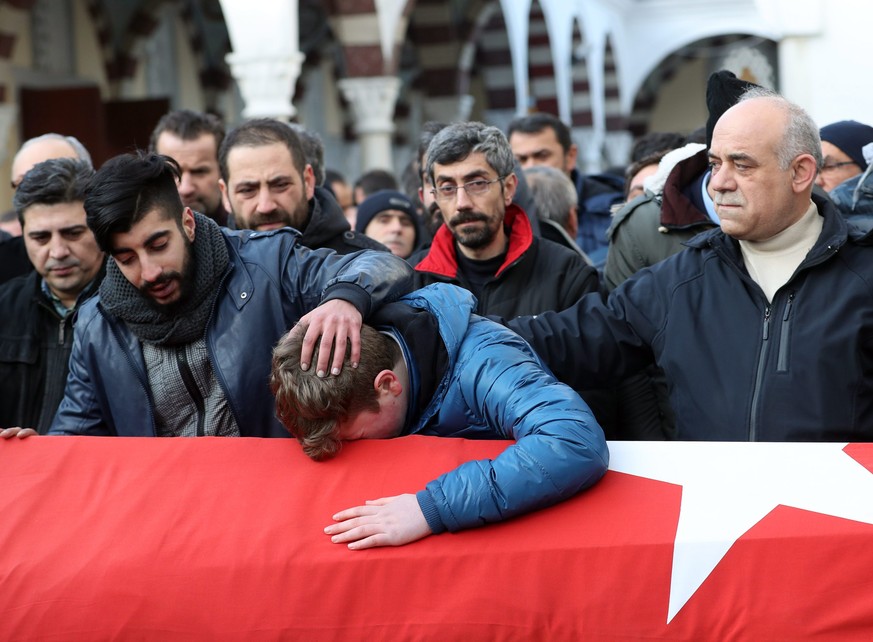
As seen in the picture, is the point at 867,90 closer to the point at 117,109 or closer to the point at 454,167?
the point at 454,167

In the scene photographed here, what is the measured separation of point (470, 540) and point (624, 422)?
1571 millimetres

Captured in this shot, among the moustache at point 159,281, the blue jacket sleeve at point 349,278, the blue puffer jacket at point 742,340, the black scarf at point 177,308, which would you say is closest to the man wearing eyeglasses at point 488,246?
the blue puffer jacket at point 742,340

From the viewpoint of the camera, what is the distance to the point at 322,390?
2463 mm

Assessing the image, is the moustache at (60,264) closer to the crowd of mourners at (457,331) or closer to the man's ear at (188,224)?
the crowd of mourners at (457,331)

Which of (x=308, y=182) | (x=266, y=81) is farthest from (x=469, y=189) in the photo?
(x=266, y=81)

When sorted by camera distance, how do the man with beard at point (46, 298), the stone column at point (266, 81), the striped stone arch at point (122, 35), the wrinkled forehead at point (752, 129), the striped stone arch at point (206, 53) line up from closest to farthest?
the wrinkled forehead at point (752, 129)
the man with beard at point (46, 298)
the stone column at point (266, 81)
the striped stone arch at point (122, 35)
the striped stone arch at point (206, 53)

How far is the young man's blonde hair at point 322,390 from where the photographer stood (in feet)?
8.10

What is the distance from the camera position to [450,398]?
104 inches

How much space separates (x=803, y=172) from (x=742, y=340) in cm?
44

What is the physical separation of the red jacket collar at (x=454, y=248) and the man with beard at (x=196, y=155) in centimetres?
108

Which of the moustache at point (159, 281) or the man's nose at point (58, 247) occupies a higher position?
the man's nose at point (58, 247)

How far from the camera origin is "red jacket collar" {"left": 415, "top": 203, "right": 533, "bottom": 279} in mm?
3848

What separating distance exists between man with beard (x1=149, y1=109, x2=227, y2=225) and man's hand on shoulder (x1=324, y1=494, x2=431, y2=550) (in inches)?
93.1

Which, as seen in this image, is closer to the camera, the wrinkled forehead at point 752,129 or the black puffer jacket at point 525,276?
the wrinkled forehead at point 752,129
